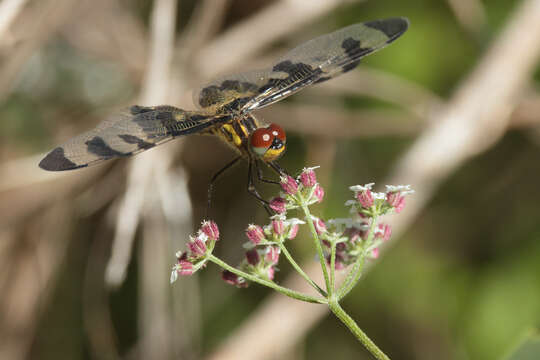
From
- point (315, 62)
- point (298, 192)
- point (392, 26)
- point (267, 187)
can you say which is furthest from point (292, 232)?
point (267, 187)

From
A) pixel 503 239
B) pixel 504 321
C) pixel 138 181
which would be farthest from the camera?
pixel 503 239

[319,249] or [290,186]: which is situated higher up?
[290,186]

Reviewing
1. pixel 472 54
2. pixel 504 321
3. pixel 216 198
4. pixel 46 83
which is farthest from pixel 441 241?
pixel 46 83

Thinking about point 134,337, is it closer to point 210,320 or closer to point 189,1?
point 210,320

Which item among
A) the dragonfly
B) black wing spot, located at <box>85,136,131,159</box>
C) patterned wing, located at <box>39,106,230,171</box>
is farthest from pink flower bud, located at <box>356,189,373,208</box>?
black wing spot, located at <box>85,136,131,159</box>

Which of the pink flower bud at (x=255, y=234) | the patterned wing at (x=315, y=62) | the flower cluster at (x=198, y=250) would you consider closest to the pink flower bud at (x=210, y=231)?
the flower cluster at (x=198, y=250)

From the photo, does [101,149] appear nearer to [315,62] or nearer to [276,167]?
[276,167]
